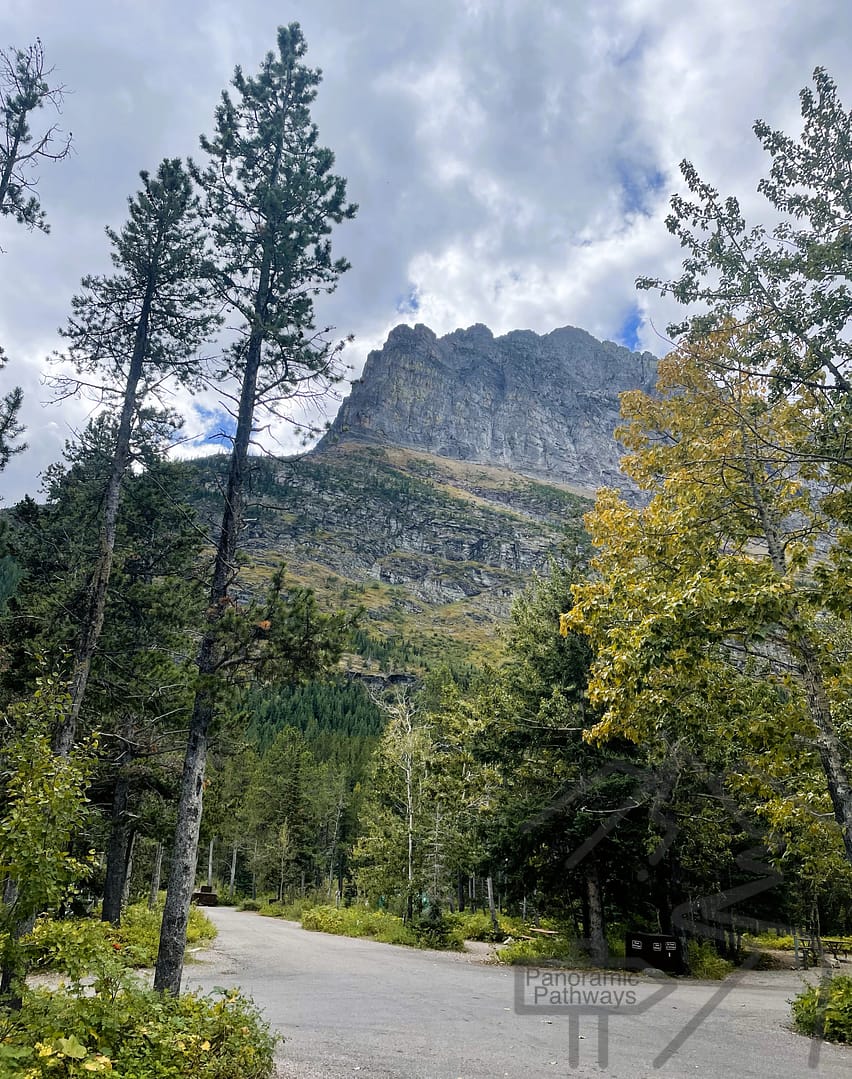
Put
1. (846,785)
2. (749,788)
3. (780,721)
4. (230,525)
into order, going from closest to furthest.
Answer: (846,785)
(780,721)
(749,788)
(230,525)

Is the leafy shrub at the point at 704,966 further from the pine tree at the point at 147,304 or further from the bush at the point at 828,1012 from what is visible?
the pine tree at the point at 147,304

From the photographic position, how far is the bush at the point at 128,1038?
3857mm

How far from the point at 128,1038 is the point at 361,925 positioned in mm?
24182

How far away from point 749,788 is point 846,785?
4.92ft

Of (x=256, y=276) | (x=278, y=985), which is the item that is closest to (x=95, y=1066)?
(x=278, y=985)

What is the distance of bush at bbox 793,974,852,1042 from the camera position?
338 inches

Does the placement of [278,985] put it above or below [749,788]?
below

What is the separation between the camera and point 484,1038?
795cm

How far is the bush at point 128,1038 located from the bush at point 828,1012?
8.03 metres

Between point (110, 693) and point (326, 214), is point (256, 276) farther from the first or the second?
point (110, 693)

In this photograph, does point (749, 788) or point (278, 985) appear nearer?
point (749, 788)

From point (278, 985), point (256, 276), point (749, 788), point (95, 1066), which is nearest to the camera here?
point (95, 1066)

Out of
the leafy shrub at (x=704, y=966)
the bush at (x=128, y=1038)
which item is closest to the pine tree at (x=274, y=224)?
the bush at (x=128, y=1038)

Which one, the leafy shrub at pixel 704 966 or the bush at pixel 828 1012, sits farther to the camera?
the leafy shrub at pixel 704 966
